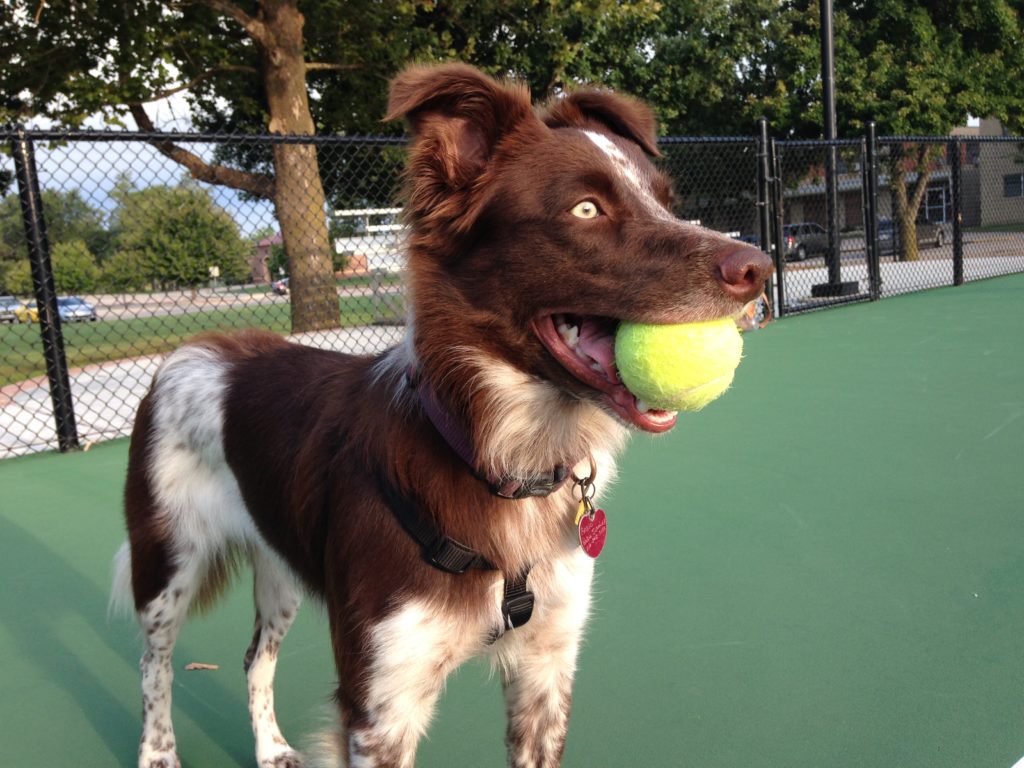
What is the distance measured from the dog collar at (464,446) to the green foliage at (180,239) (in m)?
12.1

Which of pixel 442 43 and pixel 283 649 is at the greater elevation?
pixel 442 43

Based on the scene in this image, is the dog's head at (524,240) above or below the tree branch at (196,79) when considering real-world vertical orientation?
below

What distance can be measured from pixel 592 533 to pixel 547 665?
1.18 feet

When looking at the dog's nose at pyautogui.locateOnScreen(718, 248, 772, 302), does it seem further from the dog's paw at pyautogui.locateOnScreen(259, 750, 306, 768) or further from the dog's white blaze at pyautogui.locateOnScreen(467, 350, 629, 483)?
the dog's paw at pyautogui.locateOnScreen(259, 750, 306, 768)

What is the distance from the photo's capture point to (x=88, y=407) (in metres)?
6.71

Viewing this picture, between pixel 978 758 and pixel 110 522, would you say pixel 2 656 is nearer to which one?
pixel 110 522

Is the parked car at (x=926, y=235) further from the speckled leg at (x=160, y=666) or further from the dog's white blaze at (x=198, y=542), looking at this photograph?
the speckled leg at (x=160, y=666)

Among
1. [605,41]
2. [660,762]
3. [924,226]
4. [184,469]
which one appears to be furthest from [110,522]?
[924,226]

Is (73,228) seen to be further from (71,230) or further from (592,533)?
(592,533)

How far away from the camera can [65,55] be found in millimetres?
12750

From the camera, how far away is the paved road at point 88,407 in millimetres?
6279

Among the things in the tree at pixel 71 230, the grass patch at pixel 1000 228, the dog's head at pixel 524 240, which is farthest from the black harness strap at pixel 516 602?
the grass patch at pixel 1000 228

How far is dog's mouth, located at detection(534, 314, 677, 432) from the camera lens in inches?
71.1

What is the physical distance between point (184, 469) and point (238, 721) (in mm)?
826
